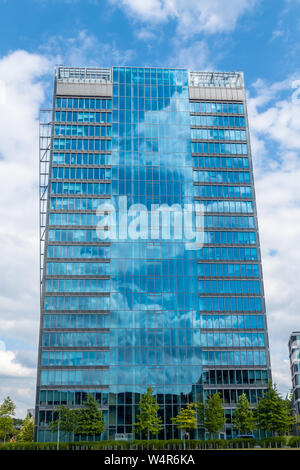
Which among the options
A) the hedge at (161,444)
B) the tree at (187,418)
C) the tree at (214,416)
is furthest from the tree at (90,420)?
the tree at (214,416)

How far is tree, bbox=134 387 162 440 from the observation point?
78781mm

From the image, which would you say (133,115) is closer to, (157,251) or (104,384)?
(157,251)

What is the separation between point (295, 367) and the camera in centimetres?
12850

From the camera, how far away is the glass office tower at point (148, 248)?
89.6m

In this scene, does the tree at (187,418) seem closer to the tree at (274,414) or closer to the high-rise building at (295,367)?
the tree at (274,414)

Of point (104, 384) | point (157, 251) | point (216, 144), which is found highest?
point (216, 144)

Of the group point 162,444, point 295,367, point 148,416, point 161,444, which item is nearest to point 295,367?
point 295,367

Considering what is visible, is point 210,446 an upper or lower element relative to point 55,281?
lower

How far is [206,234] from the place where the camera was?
3922 inches

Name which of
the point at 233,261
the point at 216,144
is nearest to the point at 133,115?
the point at 216,144
